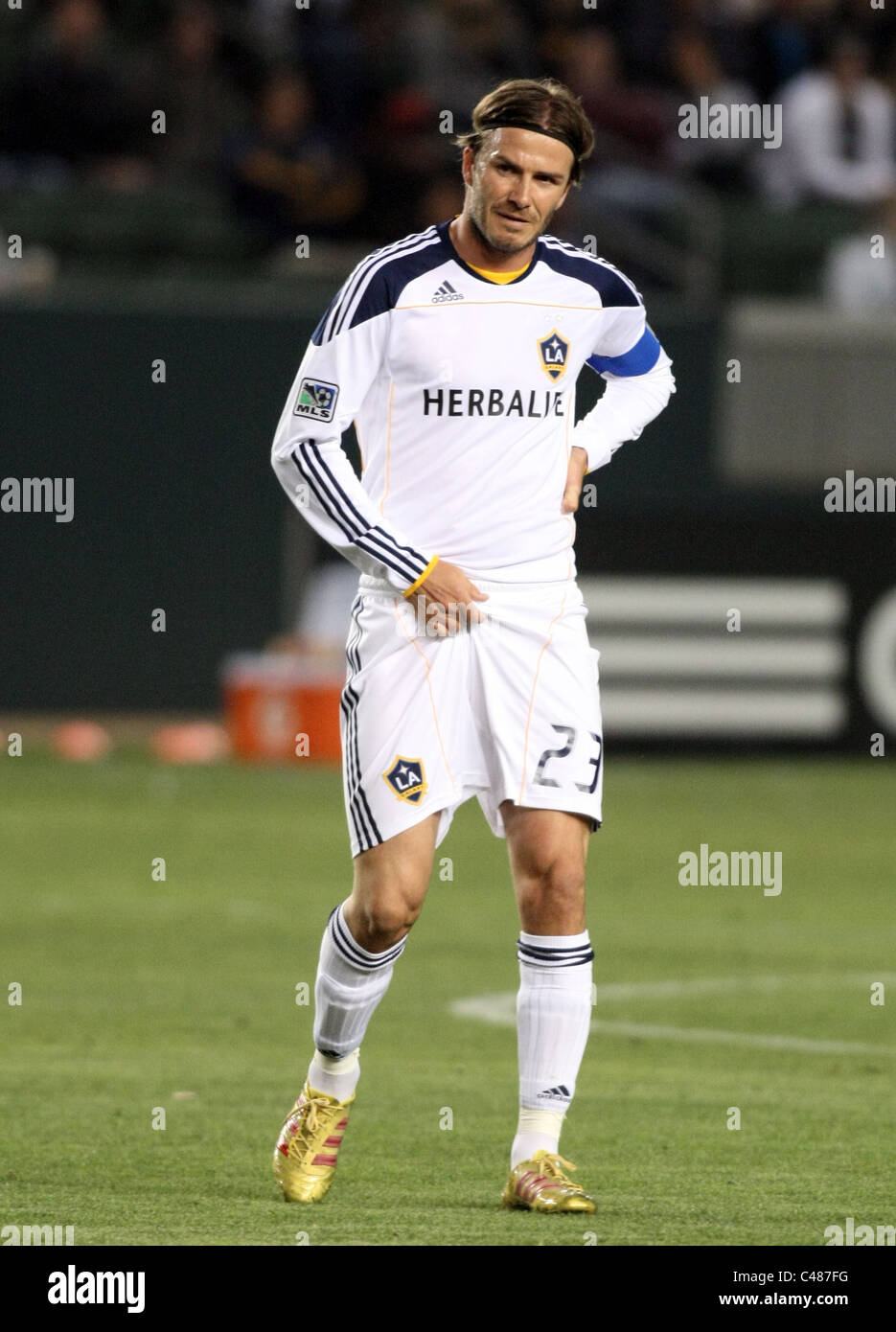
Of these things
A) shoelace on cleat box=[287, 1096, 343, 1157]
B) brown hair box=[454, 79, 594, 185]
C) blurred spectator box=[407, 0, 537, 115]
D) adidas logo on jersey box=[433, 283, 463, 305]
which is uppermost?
blurred spectator box=[407, 0, 537, 115]

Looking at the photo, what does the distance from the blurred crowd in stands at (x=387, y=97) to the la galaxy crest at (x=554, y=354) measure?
492 inches

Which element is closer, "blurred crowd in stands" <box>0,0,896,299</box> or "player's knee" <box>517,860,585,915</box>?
"player's knee" <box>517,860,585,915</box>

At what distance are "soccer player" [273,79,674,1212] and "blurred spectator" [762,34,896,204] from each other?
1396cm

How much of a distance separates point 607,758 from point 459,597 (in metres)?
11.4

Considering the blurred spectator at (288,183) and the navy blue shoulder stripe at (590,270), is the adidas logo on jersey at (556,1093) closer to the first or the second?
the navy blue shoulder stripe at (590,270)

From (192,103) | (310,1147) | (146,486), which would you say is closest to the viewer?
(310,1147)

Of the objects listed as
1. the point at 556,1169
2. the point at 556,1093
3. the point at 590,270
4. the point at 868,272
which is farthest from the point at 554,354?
the point at 868,272

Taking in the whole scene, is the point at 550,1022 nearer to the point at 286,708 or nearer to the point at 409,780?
the point at 409,780

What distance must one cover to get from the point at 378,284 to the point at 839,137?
14515 mm

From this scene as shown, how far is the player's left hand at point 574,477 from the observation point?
591 centimetres

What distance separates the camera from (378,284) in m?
5.75

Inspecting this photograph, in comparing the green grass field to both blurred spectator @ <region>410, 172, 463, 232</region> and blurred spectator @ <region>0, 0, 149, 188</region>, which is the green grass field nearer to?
blurred spectator @ <region>410, 172, 463, 232</region>

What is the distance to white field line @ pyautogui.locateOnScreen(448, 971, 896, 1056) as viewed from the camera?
815cm

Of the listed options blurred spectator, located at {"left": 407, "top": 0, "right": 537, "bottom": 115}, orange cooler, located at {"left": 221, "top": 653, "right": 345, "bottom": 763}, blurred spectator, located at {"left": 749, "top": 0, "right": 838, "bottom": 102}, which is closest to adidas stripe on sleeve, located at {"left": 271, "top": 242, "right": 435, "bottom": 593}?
orange cooler, located at {"left": 221, "top": 653, "right": 345, "bottom": 763}
